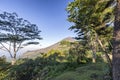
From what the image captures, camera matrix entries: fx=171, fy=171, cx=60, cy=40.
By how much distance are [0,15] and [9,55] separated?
6008 millimetres

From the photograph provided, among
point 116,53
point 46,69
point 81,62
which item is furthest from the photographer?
point 81,62

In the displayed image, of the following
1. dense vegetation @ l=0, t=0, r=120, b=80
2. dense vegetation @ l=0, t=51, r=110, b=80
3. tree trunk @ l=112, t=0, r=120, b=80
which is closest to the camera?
tree trunk @ l=112, t=0, r=120, b=80

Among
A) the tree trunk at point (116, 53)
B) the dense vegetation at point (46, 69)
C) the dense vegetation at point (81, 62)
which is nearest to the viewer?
the tree trunk at point (116, 53)

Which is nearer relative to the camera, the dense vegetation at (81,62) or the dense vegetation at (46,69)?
the dense vegetation at (81,62)

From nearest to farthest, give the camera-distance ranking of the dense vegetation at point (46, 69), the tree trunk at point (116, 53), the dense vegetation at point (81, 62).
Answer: the tree trunk at point (116, 53) → the dense vegetation at point (81, 62) → the dense vegetation at point (46, 69)

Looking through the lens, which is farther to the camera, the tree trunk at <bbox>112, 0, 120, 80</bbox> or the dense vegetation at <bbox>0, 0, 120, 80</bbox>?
the dense vegetation at <bbox>0, 0, 120, 80</bbox>

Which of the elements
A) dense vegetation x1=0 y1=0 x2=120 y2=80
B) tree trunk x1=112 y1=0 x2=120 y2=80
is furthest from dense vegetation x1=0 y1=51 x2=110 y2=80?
tree trunk x1=112 y1=0 x2=120 y2=80

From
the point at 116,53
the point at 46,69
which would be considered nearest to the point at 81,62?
the point at 46,69

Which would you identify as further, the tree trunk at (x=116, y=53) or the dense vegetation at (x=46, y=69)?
the dense vegetation at (x=46, y=69)

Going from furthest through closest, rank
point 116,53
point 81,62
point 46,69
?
point 81,62, point 46,69, point 116,53

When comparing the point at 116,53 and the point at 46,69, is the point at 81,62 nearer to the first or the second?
the point at 46,69

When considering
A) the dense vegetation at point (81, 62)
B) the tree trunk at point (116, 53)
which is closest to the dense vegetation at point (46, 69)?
the dense vegetation at point (81, 62)

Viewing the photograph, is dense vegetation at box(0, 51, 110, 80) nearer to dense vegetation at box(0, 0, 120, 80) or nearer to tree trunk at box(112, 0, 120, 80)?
dense vegetation at box(0, 0, 120, 80)

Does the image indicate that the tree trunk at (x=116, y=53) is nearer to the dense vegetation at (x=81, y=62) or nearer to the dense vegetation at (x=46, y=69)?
the dense vegetation at (x=81, y=62)
